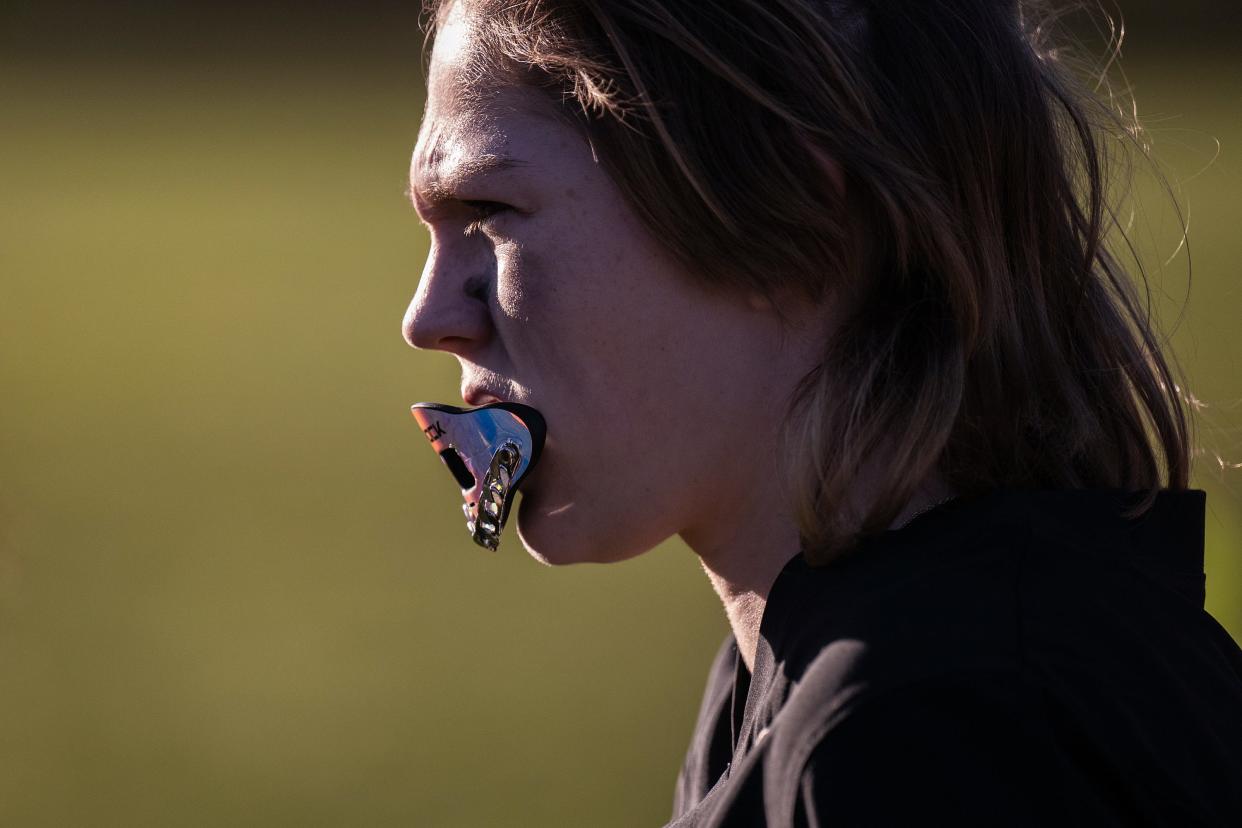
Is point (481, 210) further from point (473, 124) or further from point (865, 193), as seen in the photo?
point (865, 193)

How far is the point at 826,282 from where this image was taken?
1473 mm

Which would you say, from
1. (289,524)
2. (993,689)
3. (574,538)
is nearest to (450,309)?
(574,538)

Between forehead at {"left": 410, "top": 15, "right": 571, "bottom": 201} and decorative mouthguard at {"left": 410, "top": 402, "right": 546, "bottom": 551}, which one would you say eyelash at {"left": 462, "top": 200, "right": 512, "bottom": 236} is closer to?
forehead at {"left": 410, "top": 15, "right": 571, "bottom": 201}

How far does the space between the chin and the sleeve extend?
18.4 inches

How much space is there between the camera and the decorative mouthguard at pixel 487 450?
1478 millimetres

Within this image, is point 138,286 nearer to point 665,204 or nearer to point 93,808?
point 93,808

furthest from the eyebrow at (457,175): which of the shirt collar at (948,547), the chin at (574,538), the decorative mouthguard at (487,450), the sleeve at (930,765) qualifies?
the sleeve at (930,765)

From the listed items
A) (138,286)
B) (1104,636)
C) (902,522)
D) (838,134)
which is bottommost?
(1104,636)

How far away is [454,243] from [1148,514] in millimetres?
819

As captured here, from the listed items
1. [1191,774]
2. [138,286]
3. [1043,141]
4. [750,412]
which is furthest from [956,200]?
[138,286]

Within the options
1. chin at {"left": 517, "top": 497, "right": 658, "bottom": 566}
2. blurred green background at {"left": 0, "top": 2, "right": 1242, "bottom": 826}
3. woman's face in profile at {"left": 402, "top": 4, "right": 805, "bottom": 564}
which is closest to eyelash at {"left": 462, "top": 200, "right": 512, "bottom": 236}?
woman's face in profile at {"left": 402, "top": 4, "right": 805, "bottom": 564}

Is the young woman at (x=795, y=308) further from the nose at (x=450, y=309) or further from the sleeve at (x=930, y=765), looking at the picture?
the sleeve at (x=930, y=765)

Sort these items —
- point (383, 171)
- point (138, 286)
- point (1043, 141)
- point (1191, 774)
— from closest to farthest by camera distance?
point (1191, 774), point (1043, 141), point (138, 286), point (383, 171)

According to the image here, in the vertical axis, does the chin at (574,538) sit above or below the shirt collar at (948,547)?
above
